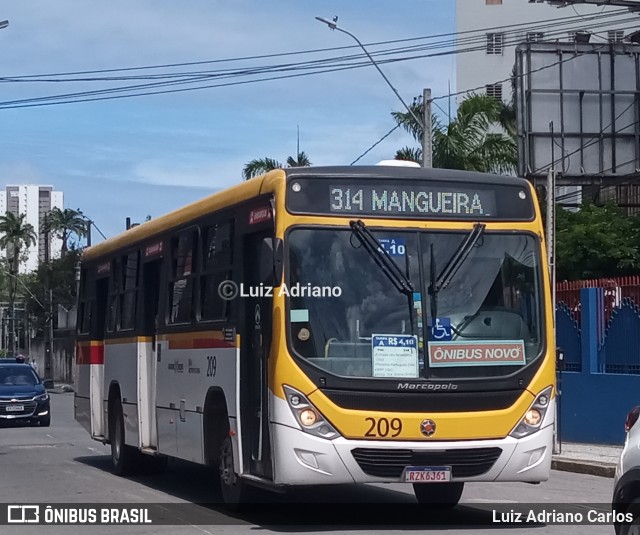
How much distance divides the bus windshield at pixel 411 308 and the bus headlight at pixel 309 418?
13.6 inches

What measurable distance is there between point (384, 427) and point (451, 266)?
1592 mm

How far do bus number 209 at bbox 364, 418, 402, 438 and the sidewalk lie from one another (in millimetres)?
7584

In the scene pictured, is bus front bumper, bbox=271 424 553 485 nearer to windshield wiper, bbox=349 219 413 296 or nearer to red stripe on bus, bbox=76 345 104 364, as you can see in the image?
windshield wiper, bbox=349 219 413 296

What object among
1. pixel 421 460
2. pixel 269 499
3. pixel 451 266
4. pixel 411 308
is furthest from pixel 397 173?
pixel 269 499

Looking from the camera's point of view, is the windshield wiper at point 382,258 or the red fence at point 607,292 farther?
the red fence at point 607,292

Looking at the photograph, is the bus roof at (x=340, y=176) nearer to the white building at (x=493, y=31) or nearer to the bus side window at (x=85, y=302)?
the bus side window at (x=85, y=302)

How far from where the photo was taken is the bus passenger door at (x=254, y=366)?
11242 millimetres

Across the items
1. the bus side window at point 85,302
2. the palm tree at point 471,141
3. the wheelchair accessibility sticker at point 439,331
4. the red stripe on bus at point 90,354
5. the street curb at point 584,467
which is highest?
the palm tree at point 471,141

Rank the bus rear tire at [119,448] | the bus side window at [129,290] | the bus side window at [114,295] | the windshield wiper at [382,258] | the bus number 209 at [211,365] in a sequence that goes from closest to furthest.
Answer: the windshield wiper at [382,258] < the bus number 209 at [211,365] < the bus side window at [129,290] < the bus rear tire at [119,448] < the bus side window at [114,295]

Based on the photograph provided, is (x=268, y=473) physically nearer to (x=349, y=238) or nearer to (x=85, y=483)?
(x=349, y=238)

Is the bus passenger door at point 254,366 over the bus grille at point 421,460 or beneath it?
over

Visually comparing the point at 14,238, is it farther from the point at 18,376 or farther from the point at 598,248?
the point at 598,248

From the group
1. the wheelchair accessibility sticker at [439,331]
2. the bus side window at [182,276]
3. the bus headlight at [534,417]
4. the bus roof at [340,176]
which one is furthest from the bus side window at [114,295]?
the bus headlight at [534,417]

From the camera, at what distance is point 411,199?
11461 millimetres
